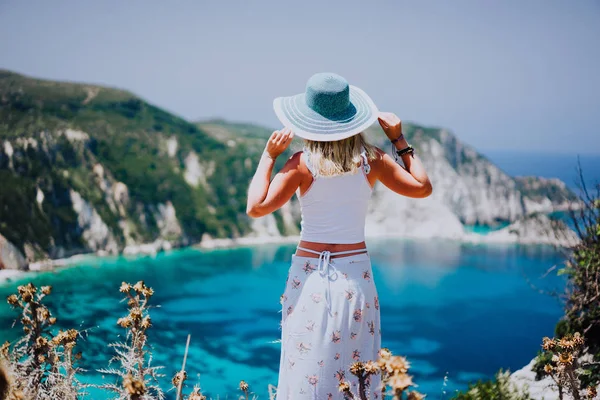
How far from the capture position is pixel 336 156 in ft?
7.00

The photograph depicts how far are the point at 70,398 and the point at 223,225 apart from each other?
69.4 m

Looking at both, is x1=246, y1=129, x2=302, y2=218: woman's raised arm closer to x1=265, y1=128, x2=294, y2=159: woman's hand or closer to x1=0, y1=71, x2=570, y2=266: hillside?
x1=265, y1=128, x2=294, y2=159: woman's hand

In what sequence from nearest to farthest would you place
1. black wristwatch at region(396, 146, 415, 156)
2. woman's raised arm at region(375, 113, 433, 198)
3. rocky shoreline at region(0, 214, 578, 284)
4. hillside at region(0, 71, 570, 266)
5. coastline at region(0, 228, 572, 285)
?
1. woman's raised arm at region(375, 113, 433, 198)
2. black wristwatch at region(396, 146, 415, 156)
3. rocky shoreline at region(0, 214, 578, 284)
4. coastline at region(0, 228, 572, 285)
5. hillside at region(0, 71, 570, 266)

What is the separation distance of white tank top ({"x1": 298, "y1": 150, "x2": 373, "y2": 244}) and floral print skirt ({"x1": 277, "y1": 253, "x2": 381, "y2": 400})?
0.11 metres

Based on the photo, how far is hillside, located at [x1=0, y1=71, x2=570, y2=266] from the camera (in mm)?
52156

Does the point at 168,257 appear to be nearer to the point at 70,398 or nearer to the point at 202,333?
the point at 202,333

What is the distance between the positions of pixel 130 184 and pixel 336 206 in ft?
216

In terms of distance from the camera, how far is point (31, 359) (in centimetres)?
255

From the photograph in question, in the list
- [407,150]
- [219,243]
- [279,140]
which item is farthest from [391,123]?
[219,243]

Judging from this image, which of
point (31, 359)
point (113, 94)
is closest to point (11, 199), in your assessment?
point (113, 94)

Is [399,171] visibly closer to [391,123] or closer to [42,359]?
[391,123]

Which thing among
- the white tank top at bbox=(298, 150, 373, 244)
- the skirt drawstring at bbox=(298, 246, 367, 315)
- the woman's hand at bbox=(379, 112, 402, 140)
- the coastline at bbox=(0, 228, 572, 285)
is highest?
the woman's hand at bbox=(379, 112, 402, 140)

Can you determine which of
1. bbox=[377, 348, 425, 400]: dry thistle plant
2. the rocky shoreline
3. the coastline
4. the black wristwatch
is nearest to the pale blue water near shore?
the coastline

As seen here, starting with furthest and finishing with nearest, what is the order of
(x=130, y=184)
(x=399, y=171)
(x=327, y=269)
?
1. (x=130, y=184)
2. (x=399, y=171)
3. (x=327, y=269)
